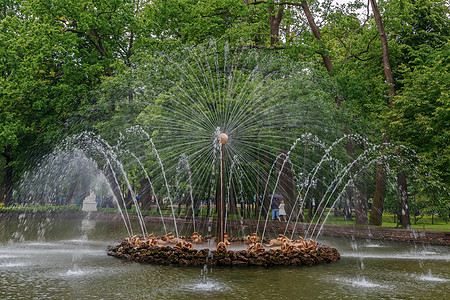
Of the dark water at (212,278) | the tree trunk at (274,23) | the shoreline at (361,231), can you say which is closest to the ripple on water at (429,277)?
the dark water at (212,278)

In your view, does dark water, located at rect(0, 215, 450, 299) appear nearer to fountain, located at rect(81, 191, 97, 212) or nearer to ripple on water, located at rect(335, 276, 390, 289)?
ripple on water, located at rect(335, 276, 390, 289)

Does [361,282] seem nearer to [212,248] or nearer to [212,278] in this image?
[212,278]

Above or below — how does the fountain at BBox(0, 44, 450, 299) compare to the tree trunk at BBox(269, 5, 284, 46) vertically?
below

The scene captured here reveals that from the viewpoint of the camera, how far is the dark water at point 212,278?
27.9 feet

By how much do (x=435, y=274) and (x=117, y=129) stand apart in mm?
21284

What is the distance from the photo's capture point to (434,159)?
64.8 feet

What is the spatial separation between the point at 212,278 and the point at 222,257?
186 centimetres

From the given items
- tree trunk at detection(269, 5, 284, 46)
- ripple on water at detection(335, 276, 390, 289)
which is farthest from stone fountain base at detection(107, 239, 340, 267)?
tree trunk at detection(269, 5, 284, 46)

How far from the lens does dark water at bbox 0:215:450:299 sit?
27.9ft

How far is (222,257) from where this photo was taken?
12.1 meters

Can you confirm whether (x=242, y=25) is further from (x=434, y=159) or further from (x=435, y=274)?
(x=435, y=274)

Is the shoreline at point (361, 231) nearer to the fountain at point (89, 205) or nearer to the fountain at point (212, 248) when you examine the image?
the fountain at point (212, 248)

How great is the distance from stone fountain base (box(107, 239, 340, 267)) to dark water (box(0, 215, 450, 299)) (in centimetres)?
36

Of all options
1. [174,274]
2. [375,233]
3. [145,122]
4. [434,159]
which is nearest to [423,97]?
[434,159]
